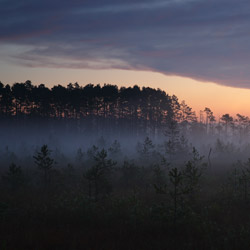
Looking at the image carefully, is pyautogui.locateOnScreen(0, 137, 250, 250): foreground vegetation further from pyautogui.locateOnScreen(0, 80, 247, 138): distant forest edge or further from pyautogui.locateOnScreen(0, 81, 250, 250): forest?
pyautogui.locateOnScreen(0, 80, 247, 138): distant forest edge

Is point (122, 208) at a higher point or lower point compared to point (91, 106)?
lower

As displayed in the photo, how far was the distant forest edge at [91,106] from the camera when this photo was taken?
226ft

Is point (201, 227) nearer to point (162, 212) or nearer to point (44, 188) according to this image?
point (162, 212)

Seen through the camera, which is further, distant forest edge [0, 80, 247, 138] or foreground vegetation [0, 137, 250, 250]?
distant forest edge [0, 80, 247, 138]

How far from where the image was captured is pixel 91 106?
74.5 metres

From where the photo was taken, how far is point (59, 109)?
74.0 m

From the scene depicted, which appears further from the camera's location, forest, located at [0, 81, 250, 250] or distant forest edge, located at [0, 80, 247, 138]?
distant forest edge, located at [0, 80, 247, 138]

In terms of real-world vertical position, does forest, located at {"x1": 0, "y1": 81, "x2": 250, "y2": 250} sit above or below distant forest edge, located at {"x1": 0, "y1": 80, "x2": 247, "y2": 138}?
below

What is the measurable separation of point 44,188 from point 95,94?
56.1 meters

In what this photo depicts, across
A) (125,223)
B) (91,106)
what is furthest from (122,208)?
(91,106)

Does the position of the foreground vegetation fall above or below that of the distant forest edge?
below

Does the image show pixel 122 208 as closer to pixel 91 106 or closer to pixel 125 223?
pixel 125 223

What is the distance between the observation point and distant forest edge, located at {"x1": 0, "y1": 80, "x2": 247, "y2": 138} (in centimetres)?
6894

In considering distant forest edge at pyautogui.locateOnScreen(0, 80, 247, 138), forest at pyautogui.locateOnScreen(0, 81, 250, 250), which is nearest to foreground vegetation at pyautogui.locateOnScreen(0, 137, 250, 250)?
forest at pyautogui.locateOnScreen(0, 81, 250, 250)
